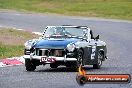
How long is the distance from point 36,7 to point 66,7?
354 centimetres

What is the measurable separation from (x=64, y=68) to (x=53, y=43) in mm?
1724

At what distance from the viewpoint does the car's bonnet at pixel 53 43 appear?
15.8 m

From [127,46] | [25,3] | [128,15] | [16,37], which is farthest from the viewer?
A: [25,3]

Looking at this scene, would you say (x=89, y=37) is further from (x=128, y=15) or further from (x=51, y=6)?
(x=51, y=6)

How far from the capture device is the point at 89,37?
17500mm

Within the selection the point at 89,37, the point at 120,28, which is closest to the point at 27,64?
the point at 89,37

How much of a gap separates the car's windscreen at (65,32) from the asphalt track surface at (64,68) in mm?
979

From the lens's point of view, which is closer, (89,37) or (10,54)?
(89,37)

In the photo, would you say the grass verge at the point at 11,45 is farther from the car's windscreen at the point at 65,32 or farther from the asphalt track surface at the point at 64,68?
the car's windscreen at the point at 65,32

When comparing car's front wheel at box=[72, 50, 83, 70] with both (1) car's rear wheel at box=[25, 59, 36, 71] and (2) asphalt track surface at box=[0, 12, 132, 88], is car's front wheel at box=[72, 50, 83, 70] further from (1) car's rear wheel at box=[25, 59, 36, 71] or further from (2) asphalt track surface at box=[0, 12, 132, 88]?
(1) car's rear wheel at box=[25, 59, 36, 71]

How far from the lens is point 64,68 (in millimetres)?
17484

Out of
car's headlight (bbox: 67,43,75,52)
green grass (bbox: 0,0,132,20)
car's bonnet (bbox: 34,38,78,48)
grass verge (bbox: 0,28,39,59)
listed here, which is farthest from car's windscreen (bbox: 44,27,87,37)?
green grass (bbox: 0,0,132,20)

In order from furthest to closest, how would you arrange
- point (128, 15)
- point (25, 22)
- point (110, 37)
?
point (128, 15)
point (25, 22)
point (110, 37)

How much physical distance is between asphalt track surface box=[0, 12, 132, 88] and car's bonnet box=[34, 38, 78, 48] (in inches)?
26.8
